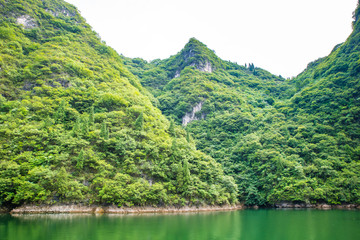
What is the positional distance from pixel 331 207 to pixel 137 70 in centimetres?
11539

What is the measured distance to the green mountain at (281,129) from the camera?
180ft

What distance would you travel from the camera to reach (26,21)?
3194 inches

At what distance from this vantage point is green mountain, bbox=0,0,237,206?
35031mm

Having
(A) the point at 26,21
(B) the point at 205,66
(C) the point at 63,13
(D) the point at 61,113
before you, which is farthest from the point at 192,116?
(C) the point at 63,13


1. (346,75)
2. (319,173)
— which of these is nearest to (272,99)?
(346,75)

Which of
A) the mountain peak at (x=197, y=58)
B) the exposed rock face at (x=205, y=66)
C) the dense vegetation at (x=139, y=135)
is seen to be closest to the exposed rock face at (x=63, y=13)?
the dense vegetation at (x=139, y=135)

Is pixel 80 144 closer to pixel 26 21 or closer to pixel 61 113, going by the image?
pixel 61 113

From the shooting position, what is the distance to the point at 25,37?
237ft

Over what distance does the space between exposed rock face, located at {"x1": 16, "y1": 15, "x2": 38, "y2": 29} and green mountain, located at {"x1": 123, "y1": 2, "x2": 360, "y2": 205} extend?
5616cm

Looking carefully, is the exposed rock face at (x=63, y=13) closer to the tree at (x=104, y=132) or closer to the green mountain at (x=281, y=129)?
the green mountain at (x=281, y=129)

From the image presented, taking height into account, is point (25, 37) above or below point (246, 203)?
above

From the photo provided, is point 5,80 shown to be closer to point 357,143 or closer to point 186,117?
point 186,117

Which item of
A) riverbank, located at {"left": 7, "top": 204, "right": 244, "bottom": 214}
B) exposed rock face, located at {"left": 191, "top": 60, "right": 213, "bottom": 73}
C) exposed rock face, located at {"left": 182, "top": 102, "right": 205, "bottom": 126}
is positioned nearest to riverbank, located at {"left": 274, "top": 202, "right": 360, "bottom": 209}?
riverbank, located at {"left": 7, "top": 204, "right": 244, "bottom": 214}

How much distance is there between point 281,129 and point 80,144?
6148cm
